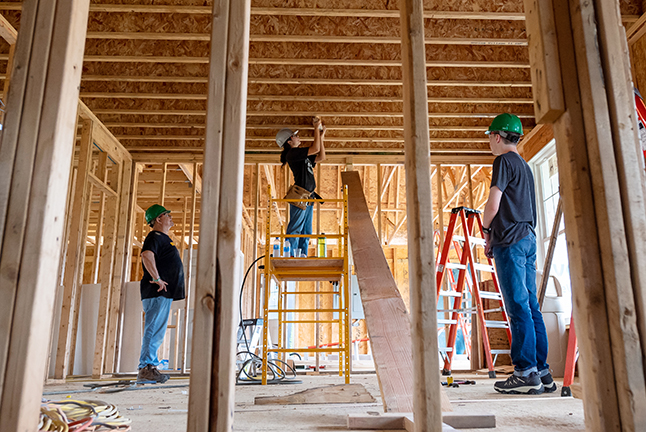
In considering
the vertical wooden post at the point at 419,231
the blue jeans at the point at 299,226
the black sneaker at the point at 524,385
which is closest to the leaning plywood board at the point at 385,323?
the vertical wooden post at the point at 419,231

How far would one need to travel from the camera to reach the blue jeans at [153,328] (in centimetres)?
517

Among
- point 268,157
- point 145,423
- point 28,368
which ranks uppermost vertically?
point 268,157

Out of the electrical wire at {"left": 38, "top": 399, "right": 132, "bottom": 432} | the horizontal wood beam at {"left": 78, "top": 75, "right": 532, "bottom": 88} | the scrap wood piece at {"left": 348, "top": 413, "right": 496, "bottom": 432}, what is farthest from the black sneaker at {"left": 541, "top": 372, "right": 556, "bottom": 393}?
the horizontal wood beam at {"left": 78, "top": 75, "right": 532, "bottom": 88}

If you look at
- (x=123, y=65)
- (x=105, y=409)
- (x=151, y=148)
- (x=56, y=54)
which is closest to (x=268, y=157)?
(x=151, y=148)

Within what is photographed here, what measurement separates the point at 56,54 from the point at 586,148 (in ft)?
5.74

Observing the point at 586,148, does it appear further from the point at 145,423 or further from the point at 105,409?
the point at 105,409

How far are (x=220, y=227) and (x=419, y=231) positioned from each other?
63 cm

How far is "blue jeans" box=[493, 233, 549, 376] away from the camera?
3.34m

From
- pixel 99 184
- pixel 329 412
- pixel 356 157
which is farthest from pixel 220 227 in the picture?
pixel 356 157

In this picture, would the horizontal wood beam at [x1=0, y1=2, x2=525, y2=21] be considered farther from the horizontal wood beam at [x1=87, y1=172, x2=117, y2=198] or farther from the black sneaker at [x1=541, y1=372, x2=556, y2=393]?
the black sneaker at [x1=541, y1=372, x2=556, y2=393]

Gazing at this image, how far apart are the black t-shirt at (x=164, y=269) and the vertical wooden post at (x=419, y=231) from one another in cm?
428

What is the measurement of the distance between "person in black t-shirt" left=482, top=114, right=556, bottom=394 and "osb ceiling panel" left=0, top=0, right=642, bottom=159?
2.20 metres

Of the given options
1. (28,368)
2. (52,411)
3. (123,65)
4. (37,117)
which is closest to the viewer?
(28,368)

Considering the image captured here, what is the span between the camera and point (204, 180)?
1.53m
